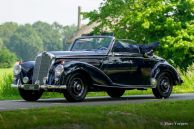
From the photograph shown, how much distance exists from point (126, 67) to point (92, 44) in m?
1.16

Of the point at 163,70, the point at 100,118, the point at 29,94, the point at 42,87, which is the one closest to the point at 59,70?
the point at 42,87

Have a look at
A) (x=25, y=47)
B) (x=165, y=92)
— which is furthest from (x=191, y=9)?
(x=25, y=47)

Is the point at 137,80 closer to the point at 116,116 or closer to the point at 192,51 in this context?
the point at 116,116

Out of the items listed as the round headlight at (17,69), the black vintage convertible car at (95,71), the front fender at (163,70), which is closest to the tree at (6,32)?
the front fender at (163,70)

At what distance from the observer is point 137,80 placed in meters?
16.3

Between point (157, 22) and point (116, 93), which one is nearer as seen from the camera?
point (116, 93)

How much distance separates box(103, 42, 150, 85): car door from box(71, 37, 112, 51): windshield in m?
0.26

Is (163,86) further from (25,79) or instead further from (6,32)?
(6,32)

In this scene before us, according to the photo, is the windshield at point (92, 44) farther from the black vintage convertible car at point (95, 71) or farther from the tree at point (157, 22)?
the tree at point (157, 22)

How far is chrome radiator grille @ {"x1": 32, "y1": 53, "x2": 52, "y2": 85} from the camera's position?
47.5 ft

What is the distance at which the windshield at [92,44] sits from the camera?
15.8 metres

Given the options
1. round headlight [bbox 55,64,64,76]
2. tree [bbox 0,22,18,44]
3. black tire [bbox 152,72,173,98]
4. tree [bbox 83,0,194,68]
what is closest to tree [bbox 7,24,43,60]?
tree [bbox 0,22,18,44]

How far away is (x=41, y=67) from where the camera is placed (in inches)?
578

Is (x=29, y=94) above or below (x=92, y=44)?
below
